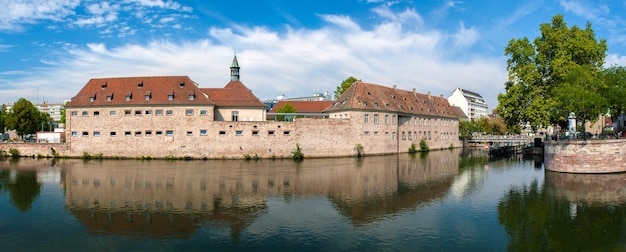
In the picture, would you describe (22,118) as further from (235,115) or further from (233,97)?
(235,115)

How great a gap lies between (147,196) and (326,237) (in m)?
13.0

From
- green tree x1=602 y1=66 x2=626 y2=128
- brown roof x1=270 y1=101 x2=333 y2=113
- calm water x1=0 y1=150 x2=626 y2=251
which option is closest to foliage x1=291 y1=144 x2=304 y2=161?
calm water x1=0 y1=150 x2=626 y2=251

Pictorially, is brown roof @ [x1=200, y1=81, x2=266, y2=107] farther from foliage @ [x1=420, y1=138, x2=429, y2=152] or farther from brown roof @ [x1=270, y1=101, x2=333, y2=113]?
brown roof @ [x1=270, y1=101, x2=333, y2=113]

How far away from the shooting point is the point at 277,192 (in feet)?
80.3

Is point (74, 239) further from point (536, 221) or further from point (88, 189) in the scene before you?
point (536, 221)

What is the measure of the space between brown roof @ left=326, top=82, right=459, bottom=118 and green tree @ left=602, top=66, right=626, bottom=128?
79.1ft

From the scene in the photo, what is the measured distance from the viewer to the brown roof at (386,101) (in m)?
51.4

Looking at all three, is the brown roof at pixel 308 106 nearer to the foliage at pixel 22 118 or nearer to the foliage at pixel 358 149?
the foliage at pixel 358 149

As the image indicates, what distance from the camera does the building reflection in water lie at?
17906 mm

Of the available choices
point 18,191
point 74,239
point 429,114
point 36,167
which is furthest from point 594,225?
point 429,114

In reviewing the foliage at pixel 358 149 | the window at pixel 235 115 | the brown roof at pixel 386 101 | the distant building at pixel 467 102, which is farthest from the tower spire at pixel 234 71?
the distant building at pixel 467 102

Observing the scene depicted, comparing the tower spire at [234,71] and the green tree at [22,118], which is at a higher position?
the tower spire at [234,71]

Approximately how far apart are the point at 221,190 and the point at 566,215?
1883 cm

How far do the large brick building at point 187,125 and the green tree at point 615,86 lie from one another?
2447cm
